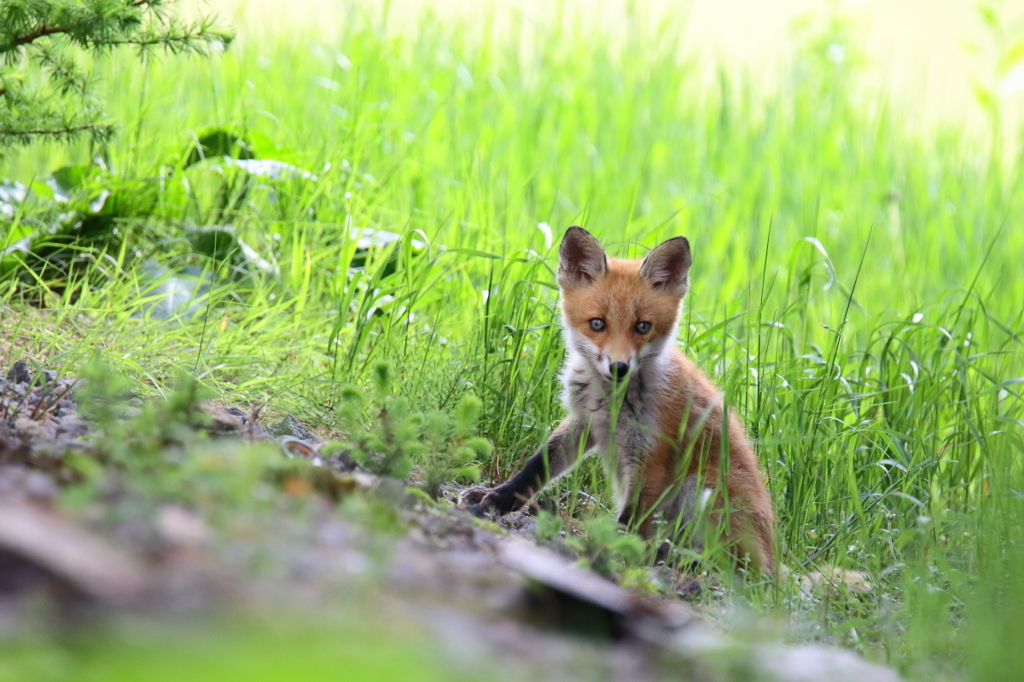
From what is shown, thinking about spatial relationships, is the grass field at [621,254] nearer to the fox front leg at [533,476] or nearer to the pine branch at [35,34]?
the fox front leg at [533,476]

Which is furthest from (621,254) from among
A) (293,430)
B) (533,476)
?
(293,430)

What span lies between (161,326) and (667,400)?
7.58ft

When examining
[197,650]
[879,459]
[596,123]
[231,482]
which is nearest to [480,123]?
[596,123]

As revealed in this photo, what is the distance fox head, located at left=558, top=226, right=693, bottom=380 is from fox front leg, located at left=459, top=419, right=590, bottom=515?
1.07 feet

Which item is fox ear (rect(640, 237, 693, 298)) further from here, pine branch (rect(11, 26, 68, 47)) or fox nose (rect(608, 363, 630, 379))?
pine branch (rect(11, 26, 68, 47))

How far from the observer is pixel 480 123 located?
707cm

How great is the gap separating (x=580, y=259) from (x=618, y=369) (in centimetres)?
66

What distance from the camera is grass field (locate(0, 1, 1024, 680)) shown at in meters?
3.69

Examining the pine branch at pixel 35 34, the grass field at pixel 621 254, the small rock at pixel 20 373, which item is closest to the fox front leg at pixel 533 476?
the grass field at pixel 621 254

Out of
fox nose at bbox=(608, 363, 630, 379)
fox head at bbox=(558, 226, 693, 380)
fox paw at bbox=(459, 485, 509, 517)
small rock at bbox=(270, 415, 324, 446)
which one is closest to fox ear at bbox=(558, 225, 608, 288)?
fox head at bbox=(558, 226, 693, 380)

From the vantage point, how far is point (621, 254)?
5762 millimetres

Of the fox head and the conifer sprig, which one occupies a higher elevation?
the conifer sprig

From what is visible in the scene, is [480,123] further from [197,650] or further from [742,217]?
[197,650]

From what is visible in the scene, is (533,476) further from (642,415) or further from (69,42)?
(69,42)
